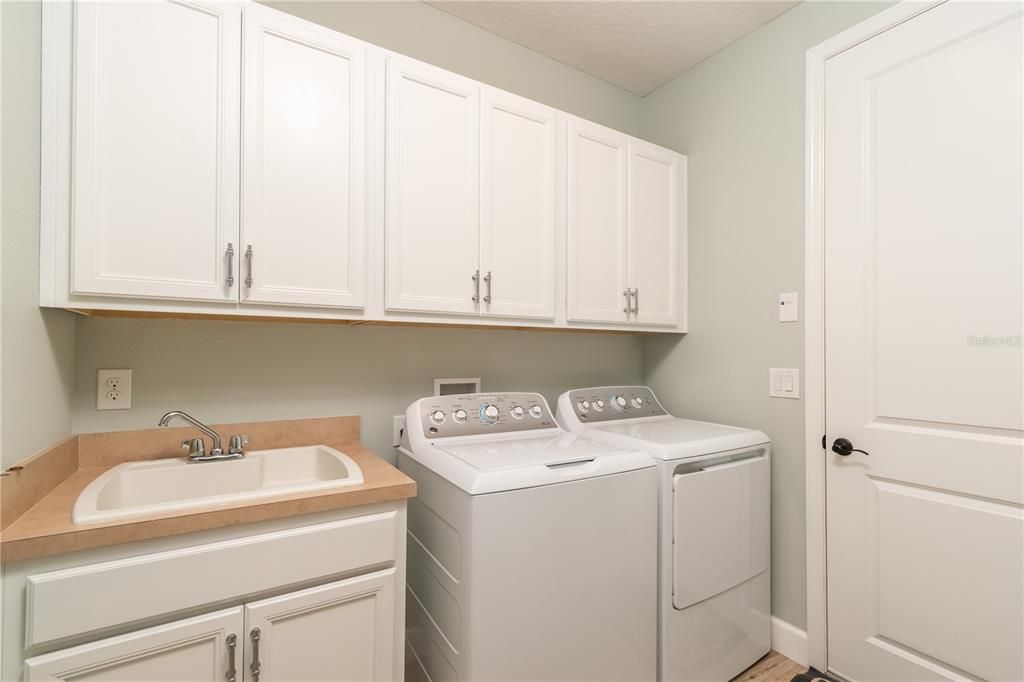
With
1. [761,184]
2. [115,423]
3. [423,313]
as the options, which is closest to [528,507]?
[423,313]

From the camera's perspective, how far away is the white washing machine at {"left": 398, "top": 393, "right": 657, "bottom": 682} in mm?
1268

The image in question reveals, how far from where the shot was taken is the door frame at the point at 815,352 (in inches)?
70.9

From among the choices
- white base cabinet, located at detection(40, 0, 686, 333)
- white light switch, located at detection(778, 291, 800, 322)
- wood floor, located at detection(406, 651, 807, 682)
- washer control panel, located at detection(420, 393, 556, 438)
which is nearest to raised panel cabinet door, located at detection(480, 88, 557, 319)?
white base cabinet, located at detection(40, 0, 686, 333)

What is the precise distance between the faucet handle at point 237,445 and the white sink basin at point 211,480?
0.03m

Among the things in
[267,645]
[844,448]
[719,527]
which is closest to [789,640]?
[719,527]

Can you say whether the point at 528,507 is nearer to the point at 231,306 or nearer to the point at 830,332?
the point at 231,306

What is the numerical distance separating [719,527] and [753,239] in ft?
4.06

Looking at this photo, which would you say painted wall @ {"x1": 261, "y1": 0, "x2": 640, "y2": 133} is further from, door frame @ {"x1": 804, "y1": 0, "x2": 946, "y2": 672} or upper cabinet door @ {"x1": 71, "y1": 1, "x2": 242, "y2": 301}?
door frame @ {"x1": 804, "y1": 0, "x2": 946, "y2": 672}

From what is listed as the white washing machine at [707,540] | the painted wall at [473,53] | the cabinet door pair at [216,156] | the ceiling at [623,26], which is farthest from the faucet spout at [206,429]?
the ceiling at [623,26]

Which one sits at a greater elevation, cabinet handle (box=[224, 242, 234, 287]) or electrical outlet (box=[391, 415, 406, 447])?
cabinet handle (box=[224, 242, 234, 287])

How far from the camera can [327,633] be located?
1202 mm

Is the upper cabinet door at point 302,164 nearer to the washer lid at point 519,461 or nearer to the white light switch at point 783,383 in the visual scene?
the washer lid at point 519,461

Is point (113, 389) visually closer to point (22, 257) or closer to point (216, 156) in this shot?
point (22, 257)

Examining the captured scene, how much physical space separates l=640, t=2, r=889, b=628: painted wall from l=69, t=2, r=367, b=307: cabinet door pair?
1.63 metres
